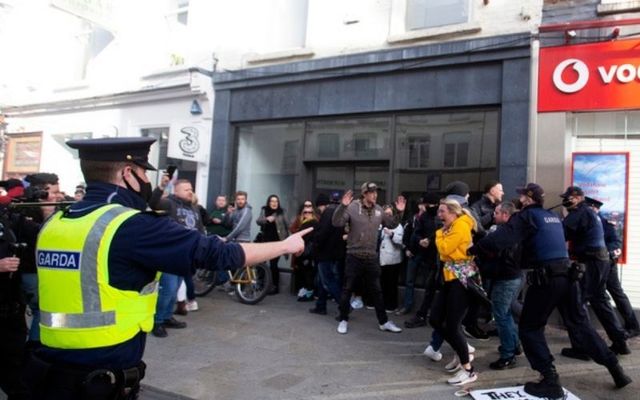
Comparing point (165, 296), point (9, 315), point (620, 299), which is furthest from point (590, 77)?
point (9, 315)

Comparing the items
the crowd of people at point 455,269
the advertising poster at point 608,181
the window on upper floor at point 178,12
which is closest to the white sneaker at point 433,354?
the crowd of people at point 455,269

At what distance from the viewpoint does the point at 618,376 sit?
469 centimetres

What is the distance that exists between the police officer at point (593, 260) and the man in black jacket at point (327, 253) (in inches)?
125

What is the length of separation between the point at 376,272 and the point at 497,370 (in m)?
1.97

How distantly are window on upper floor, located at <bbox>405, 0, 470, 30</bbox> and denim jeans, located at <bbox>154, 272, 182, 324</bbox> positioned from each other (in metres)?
6.12

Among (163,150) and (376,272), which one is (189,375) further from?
(163,150)

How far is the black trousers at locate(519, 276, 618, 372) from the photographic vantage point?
4.57 meters

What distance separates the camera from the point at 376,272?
22.1 ft

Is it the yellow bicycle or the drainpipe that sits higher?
the drainpipe

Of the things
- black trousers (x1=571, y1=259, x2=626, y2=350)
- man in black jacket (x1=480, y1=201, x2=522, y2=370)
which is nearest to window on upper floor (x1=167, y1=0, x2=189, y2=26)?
man in black jacket (x1=480, y1=201, x2=522, y2=370)

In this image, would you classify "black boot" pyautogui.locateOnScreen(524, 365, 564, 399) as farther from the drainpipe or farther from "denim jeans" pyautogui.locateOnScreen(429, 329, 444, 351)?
the drainpipe

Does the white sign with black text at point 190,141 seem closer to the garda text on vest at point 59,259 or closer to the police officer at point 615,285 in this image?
the police officer at point 615,285

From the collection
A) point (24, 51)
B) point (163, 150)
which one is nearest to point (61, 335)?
point (163, 150)

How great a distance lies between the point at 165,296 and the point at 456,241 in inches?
141
